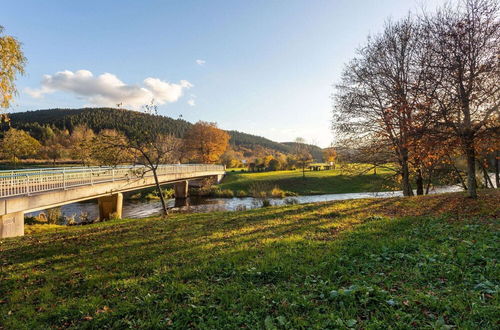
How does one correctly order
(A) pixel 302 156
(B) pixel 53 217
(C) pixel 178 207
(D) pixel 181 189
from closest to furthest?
(B) pixel 53 217
(C) pixel 178 207
(D) pixel 181 189
(A) pixel 302 156

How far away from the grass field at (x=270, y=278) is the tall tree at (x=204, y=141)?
46.7m

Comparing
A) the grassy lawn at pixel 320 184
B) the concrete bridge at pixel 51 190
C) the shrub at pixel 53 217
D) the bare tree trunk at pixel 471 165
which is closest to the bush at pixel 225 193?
the grassy lawn at pixel 320 184

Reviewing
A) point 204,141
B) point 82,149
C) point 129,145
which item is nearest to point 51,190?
point 82,149

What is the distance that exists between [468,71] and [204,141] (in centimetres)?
4919

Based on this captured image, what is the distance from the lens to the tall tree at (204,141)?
55.0 m

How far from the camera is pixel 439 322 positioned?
3.26 metres

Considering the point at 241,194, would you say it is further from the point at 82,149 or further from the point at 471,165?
the point at 471,165

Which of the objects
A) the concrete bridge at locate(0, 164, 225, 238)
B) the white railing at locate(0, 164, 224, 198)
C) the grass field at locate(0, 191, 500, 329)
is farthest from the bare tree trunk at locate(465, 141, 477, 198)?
the concrete bridge at locate(0, 164, 225, 238)

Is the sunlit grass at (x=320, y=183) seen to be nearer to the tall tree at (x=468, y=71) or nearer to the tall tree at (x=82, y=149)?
the tall tree at (x=82, y=149)

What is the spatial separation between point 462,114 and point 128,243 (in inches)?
570

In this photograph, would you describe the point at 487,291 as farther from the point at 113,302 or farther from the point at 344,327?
the point at 113,302

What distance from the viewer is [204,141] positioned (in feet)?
181

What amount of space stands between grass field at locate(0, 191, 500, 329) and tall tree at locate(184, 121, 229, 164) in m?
46.7

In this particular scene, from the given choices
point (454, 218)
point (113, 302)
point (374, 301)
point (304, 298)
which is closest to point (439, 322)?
point (374, 301)
